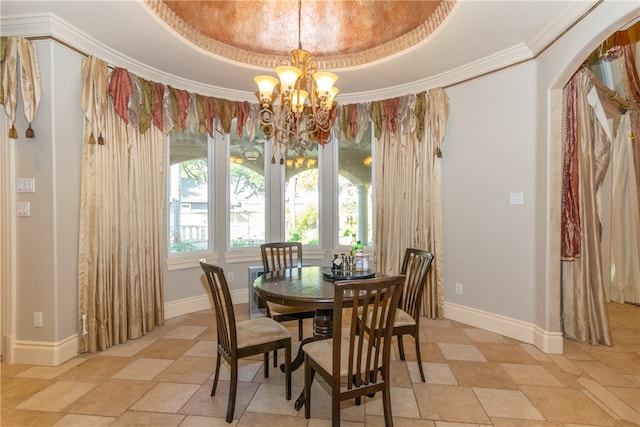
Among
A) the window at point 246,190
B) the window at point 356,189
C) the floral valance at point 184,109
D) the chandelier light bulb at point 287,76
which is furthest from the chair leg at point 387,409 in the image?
the window at point 246,190

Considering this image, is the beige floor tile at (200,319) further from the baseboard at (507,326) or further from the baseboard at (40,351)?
the baseboard at (507,326)

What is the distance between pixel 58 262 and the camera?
2631 mm

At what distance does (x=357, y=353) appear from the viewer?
1.70m

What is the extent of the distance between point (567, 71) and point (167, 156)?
3.82m

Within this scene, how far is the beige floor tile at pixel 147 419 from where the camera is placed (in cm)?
191

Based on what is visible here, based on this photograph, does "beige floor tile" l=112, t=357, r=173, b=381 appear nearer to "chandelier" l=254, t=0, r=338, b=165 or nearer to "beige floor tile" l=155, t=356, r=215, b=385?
"beige floor tile" l=155, t=356, r=215, b=385

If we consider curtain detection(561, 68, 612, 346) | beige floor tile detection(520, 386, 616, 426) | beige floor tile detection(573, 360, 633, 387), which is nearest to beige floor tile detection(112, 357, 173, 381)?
beige floor tile detection(520, 386, 616, 426)

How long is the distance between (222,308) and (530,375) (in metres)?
2.25

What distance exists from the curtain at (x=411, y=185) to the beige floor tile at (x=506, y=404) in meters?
1.45

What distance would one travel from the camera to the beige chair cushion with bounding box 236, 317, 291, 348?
207 cm

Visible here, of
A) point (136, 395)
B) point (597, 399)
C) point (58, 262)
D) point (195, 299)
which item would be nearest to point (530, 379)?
point (597, 399)

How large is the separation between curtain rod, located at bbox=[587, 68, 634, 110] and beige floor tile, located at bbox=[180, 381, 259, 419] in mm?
3865

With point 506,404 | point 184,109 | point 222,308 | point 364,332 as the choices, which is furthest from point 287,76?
point 506,404

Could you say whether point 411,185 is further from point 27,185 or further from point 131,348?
point 27,185
